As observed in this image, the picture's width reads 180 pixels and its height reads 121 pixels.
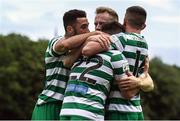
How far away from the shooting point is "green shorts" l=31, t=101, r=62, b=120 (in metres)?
7.38

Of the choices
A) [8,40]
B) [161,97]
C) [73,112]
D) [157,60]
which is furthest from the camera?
[157,60]

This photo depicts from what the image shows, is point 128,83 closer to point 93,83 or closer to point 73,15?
point 93,83

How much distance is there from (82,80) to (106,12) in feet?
3.41

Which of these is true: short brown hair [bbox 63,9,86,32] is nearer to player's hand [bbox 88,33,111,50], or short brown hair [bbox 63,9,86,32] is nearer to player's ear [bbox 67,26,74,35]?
player's ear [bbox 67,26,74,35]

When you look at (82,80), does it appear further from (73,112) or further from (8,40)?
(8,40)

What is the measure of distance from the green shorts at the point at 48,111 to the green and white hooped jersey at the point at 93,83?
2.73 ft

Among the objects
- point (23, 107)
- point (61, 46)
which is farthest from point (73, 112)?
point (23, 107)

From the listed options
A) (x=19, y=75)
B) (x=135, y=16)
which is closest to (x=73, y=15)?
(x=135, y=16)

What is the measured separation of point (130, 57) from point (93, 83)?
0.56m

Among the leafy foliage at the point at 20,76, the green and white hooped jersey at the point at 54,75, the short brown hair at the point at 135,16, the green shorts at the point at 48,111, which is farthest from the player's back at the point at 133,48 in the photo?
the leafy foliage at the point at 20,76

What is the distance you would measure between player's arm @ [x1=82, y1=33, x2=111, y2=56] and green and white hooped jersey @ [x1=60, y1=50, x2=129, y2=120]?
5cm

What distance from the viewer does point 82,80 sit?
21.2 ft

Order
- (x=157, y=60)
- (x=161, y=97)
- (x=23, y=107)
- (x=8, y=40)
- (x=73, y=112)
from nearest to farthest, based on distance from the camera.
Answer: (x=73, y=112) → (x=23, y=107) → (x=8, y=40) → (x=161, y=97) → (x=157, y=60)

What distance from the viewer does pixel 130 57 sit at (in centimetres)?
680
